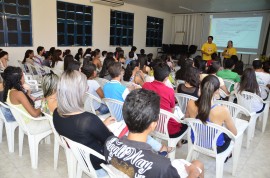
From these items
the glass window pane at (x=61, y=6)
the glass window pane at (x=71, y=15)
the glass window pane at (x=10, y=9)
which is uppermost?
the glass window pane at (x=61, y=6)

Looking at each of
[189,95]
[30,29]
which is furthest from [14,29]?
[189,95]

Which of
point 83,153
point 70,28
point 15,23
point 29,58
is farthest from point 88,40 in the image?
point 83,153

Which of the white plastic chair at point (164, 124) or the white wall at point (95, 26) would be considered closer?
the white plastic chair at point (164, 124)

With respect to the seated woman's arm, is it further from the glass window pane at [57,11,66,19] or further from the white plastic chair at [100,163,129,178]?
the glass window pane at [57,11,66,19]

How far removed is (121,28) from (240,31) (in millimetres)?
5970

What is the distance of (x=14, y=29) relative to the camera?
22.1ft

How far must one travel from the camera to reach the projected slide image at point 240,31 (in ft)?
35.1

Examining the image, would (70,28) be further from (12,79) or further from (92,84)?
(12,79)

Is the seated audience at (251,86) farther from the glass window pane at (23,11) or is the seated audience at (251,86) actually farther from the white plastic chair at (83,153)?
the glass window pane at (23,11)

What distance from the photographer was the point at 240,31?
11.0m

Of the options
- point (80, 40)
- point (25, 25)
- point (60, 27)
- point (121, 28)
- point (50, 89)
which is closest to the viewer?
point (50, 89)

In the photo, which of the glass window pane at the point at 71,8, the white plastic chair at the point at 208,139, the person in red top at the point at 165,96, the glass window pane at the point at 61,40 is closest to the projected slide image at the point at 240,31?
the glass window pane at the point at 71,8

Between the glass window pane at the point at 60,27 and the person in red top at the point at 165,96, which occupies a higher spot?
the glass window pane at the point at 60,27

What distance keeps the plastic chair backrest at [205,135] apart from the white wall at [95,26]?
651cm
